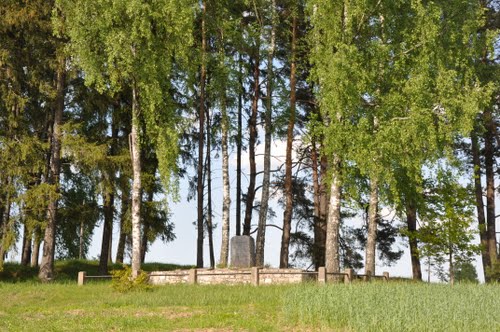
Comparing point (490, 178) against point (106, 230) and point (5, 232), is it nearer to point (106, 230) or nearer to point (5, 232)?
point (106, 230)

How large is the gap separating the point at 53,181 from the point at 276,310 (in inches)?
581

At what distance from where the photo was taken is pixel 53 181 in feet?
89.9

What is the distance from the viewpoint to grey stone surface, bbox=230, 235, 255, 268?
1010 inches

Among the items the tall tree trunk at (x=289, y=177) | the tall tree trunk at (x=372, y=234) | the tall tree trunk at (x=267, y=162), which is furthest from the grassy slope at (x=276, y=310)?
the tall tree trunk at (x=289, y=177)

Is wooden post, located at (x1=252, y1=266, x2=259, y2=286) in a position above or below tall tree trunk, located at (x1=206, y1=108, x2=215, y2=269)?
below

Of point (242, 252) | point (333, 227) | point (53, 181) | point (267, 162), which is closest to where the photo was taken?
point (333, 227)

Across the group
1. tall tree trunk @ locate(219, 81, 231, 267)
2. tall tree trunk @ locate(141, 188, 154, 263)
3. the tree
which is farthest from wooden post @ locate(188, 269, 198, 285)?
tall tree trunk @ locate(141, 188, 154, 263)

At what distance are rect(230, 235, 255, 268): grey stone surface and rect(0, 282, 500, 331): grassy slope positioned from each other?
15.4ft

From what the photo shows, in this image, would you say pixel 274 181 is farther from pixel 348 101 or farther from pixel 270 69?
pixel 348 101

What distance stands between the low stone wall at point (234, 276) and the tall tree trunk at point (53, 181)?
450cm

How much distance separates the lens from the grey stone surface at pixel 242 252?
25656 millimetres

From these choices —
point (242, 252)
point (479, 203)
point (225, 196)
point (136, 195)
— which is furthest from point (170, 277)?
point (479, 203)

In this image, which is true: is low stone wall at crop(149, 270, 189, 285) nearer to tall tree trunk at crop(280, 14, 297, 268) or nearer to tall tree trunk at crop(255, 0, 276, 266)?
tall tree trunk at crop(255, 0, 276, 266)

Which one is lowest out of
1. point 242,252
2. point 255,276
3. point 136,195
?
point 255,276
